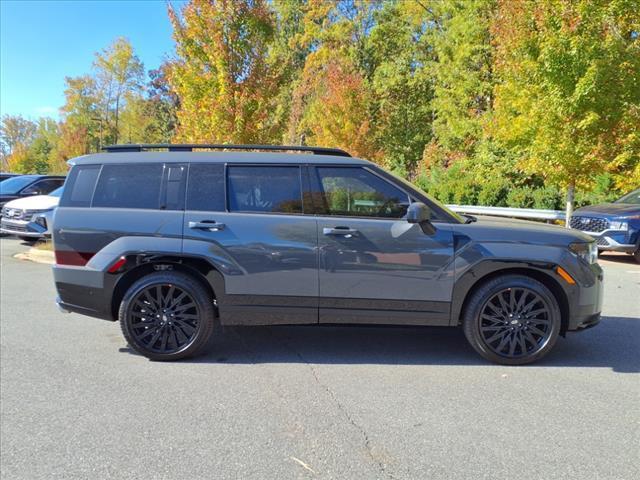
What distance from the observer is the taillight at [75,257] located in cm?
449

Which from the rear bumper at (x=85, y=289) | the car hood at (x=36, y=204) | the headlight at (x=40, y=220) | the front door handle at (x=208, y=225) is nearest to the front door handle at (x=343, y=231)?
the front door handle at (x=208, y=225)

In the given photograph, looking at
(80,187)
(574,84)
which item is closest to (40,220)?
(80,187)

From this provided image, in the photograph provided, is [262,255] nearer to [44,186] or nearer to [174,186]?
[174,186]

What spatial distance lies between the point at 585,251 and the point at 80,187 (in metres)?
4.60

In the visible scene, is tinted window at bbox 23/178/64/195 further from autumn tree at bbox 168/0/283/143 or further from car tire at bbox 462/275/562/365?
car tire at bbox 462/275/562/365

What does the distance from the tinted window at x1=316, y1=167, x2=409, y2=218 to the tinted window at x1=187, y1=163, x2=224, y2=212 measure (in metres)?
0.90

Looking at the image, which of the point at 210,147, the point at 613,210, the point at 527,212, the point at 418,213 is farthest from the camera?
the point at 527,212

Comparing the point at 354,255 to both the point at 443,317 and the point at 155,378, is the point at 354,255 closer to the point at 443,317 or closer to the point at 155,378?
the point at 443,317

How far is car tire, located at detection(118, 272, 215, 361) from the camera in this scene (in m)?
4.44

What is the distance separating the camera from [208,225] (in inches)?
172

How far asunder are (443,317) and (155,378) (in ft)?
8.27

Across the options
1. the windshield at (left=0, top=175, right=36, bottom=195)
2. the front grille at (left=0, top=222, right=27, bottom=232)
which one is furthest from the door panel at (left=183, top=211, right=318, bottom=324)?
the windshield at (left=0, top=175, right=36, bottom=195)

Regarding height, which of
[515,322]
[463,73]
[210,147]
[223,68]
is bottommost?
[515,322]

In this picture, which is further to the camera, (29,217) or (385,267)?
(29,217)
